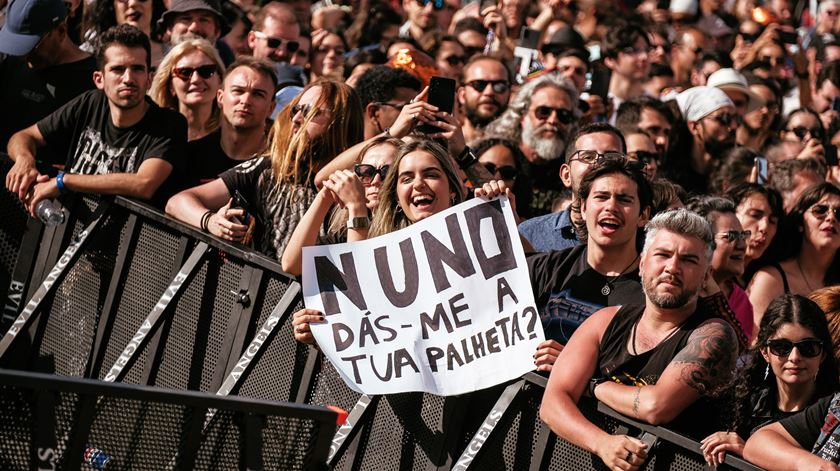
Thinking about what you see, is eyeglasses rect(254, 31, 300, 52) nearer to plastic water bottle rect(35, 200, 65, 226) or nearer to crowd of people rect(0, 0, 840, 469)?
crowd of people rect(0, 0, 840, 469)

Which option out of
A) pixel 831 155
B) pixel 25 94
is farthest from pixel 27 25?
pixel 831 155

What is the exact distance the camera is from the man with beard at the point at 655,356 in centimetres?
525

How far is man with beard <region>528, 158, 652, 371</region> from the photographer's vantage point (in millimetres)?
6211

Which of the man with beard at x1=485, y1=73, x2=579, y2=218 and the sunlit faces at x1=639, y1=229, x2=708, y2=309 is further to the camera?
the man with beard at x1=485, y1=73, x2=579, y2=218

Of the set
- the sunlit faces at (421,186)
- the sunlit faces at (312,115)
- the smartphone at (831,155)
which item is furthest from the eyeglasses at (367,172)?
the smartphone at (831,155)

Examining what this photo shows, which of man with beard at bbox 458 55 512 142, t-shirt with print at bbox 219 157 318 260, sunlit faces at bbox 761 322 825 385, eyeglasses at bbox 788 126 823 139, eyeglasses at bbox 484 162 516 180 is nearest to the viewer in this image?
sunlit faces at bbox 761 322 825 385

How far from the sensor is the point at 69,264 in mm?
7875

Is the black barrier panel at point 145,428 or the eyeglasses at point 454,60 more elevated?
the eyeglasses at point 454,60

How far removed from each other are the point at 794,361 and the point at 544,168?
3612 mm

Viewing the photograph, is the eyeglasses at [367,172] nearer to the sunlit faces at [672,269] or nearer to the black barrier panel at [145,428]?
the sunlit faces at [672,269]

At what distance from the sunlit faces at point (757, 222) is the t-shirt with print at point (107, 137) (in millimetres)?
3420

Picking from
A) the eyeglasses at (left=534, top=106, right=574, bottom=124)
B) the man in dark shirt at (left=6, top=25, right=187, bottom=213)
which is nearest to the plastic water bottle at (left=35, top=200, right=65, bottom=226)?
the man in dark shirt at (left=6, top=25, right=187, bottom=213)

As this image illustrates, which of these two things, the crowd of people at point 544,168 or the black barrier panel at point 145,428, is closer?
the black barrier panel at point 145,428

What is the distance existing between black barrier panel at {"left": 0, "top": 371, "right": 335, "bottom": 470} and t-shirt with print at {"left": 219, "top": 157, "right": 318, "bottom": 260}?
2.83 m
